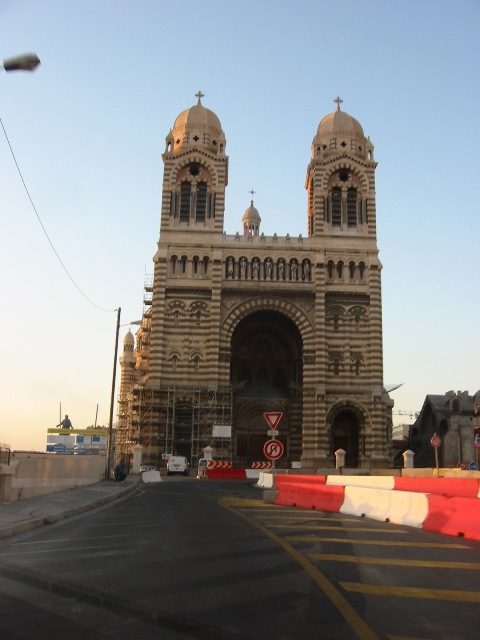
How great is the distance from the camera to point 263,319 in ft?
193

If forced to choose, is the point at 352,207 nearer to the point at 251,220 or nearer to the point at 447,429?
the point at 447,429

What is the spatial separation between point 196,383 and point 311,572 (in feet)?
147

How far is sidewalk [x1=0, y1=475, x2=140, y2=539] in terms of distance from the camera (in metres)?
13.7

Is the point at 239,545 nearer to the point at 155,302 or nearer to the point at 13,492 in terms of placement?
the point at 13,492

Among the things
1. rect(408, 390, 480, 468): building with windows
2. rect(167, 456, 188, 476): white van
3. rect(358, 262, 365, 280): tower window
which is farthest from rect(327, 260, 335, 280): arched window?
rect(167, 456, 188, 476): white van

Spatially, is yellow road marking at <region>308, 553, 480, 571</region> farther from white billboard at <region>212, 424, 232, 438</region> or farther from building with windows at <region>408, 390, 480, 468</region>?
building with windows at <region>408, 390, 480, 468</region>

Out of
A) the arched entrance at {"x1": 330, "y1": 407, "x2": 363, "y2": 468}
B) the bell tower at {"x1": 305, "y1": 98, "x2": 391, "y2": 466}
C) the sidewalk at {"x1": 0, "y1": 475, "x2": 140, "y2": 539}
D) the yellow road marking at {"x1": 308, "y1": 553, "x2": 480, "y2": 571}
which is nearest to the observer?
the yellow road marking at {"x1": 308, "y1": 553, "x2": 480, "y2": 571}

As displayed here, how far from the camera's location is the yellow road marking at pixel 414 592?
7.38 meters

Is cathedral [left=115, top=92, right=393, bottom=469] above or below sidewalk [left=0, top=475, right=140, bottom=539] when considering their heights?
above

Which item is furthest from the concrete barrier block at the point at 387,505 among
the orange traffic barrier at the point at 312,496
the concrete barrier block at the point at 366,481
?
the concrete barrier block at the point at 366,481

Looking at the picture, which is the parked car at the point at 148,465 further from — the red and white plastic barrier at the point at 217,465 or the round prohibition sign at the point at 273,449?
the round prohibition sign at the point at 273,449

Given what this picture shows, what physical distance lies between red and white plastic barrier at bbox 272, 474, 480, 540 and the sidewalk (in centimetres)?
625

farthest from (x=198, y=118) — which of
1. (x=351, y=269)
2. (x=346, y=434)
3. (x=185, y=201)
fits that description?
(x=346, y=434)

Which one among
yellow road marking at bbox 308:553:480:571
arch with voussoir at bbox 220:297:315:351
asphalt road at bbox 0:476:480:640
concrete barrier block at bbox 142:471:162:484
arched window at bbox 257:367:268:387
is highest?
arch with voussoir at bbox 220:297:315:351
